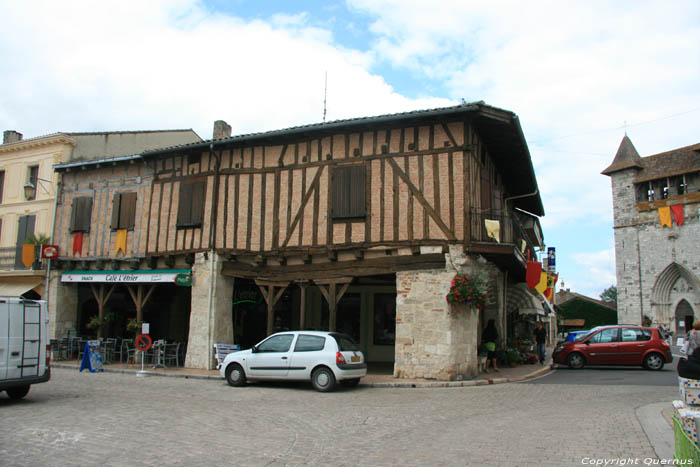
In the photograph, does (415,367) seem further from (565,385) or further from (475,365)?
(565,385)

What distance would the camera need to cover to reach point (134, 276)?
1742 cm

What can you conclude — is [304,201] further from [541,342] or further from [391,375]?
[541,342]

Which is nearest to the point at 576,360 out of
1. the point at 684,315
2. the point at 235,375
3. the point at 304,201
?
the point at 304,201

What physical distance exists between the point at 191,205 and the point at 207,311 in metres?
3.47

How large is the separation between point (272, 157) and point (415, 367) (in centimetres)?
740

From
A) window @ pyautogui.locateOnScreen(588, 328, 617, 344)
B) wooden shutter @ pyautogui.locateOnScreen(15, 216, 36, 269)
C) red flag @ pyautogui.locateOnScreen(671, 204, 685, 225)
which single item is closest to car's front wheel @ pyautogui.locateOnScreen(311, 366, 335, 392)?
window @ pyautogui.locateOnScreen(588, 328, 617, 344)

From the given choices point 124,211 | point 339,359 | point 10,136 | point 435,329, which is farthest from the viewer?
point 10,136

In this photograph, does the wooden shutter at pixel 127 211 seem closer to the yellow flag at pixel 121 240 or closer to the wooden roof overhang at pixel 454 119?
the yellow flag at pixel 121 240

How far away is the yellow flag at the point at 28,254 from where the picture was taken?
19.5m

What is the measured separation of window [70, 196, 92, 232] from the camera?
754 inches

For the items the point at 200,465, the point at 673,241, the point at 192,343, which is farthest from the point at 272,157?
the point at 673,241

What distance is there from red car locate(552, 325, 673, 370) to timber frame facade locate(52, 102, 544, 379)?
2.40m

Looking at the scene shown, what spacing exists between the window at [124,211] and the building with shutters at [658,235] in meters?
36.2

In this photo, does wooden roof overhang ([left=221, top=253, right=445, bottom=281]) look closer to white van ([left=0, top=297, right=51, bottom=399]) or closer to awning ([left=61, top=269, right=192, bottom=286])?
awning ([left=61, top=269, right=192, bottom=286])
